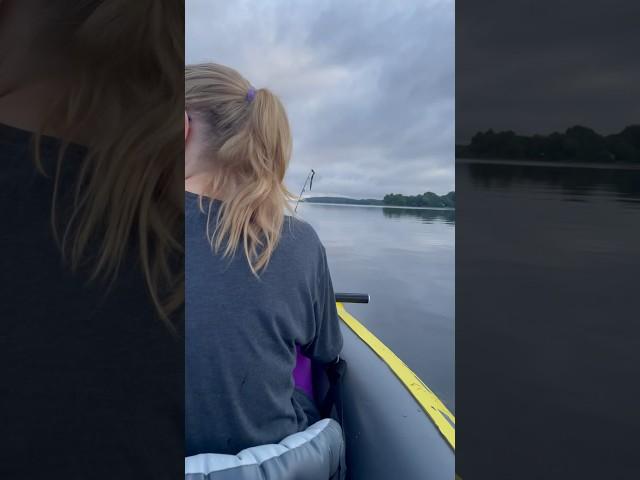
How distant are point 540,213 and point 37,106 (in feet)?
1.16

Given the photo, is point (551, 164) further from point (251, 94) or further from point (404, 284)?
point (404, 284)

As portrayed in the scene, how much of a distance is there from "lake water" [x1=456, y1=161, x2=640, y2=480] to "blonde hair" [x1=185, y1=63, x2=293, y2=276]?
344mm

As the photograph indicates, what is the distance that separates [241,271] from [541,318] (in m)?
0.37

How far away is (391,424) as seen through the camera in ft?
3.11

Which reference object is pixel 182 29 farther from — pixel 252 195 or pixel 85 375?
pixel 252 195

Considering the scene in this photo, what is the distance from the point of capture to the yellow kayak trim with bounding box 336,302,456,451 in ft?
3.00

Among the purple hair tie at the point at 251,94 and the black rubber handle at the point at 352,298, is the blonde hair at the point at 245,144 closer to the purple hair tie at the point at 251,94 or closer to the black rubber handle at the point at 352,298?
the purple hair tie at the point at 251,94

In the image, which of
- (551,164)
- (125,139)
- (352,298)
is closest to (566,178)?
(551,164)

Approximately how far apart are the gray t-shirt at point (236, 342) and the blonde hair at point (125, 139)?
10.7 inches

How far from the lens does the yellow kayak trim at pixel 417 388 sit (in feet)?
3.00

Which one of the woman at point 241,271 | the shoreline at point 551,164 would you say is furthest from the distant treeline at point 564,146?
the woman at point 241,271

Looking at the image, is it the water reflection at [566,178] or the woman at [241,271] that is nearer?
the water reflection at [566,178]

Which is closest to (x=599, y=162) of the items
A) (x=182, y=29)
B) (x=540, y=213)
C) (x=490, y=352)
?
(x=540, y=213)

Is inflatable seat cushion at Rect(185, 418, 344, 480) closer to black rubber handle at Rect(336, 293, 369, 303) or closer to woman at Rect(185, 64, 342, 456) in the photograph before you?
woman at Rect(185, 64, 342, 456)
